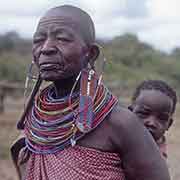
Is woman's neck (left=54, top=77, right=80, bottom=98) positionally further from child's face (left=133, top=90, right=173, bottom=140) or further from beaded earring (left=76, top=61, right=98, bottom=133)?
child's face (left=133, top=90, right=173, bottom=140)

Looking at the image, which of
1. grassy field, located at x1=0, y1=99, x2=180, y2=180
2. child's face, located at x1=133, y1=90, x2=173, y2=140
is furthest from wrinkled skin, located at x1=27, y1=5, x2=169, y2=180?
grassy field, located at x1=0, y1=99, x2=180, y2=180

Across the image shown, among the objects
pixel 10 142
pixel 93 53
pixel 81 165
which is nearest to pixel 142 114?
pixel 93 53

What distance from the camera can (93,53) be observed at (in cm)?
218

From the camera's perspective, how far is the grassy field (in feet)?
28.9

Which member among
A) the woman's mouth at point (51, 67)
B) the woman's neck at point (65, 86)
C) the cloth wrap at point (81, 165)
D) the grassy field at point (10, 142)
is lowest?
the grassy field at point (10, 142)

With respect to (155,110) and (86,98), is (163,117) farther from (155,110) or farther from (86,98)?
(86,98)

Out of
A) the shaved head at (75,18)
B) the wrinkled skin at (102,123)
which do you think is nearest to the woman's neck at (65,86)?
the wrinkled skin at (102,123)

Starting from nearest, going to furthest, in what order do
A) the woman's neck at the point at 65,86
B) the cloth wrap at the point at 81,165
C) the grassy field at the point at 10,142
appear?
1. the cloth wrap at the point at 81,165
2. the woman's neck at the point at 65,86
3. the grassy field at the point at 10,142

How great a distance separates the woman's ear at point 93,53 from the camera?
2.17 metres

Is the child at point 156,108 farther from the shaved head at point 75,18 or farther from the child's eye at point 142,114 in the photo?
the shaved head at point 75,18

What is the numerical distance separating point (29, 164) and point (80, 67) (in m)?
0.40

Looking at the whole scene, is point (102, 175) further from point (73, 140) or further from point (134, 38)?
point (134, 38)

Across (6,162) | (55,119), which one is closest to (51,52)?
(55,119)

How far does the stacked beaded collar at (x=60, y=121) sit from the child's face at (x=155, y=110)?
2.24 ft
